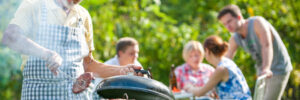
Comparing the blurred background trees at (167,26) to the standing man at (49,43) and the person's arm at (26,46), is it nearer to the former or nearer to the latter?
the standing man at (49,43)

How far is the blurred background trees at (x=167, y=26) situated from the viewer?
597cm

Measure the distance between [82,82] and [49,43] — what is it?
0.80 feet

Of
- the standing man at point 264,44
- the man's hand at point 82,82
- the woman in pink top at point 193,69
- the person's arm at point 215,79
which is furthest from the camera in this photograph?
the woman in pink top at point 193,69

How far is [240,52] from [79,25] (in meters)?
4.74

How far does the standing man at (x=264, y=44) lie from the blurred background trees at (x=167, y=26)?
1.23 meters

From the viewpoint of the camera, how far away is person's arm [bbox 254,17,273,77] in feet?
12.9

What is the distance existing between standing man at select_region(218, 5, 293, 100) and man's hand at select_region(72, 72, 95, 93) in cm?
240

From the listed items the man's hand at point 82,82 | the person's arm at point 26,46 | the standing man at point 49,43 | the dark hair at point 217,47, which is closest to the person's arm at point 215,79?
the dark hair at point 217,47

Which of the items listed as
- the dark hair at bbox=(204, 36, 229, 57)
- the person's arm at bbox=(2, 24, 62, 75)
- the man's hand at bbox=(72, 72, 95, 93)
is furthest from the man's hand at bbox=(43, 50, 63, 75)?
the dark hair at bbox=(204, 36, 229, 57)

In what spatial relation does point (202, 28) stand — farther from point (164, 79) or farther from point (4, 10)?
point (4, 10)

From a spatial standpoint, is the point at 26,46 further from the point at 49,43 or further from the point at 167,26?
the point at 167,26

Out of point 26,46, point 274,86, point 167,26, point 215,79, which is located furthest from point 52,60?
point 167,26

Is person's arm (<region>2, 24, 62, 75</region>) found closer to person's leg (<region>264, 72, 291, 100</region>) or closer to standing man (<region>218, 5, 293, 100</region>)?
standing man (<region>218, 5, 293, 100</region>)

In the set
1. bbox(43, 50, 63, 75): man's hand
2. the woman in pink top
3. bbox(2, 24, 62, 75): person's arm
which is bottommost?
bbox(43, 50, 63, 75): man's hand
